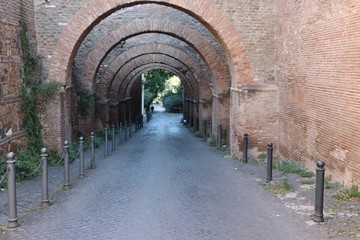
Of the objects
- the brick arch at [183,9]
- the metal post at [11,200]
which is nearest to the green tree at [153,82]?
the brick arch at [183,9]

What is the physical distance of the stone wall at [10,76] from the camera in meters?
11.0

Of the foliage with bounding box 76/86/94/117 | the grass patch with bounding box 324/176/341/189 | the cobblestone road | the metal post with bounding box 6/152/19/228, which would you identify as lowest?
the cobblestone road

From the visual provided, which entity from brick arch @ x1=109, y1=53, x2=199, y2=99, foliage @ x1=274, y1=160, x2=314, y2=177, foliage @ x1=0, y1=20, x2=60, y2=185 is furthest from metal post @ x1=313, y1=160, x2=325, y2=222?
brick arch @ x1=109, y1=53, x2=199, y2=99

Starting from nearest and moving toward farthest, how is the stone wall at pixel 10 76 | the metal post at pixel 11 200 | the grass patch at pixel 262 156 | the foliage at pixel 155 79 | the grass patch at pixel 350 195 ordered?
the metal post at pixel 11 200
the grass patch at pixel 350 195
the stone wall at pixel 10 76
the grass patch at pixel 262 156
the foliage at pixel 155 79

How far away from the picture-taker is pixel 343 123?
9117 mm

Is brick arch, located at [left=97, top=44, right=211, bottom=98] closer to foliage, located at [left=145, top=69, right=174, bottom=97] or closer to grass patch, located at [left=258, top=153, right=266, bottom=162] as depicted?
grass patch, located at [left=258, top=153, right=266, bottom=162]

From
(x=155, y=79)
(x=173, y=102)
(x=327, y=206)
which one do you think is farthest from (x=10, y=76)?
(x=173, y=102)

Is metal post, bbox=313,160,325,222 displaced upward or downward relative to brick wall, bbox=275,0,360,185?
downward

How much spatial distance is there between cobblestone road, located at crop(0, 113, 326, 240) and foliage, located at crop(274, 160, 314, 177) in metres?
0.94

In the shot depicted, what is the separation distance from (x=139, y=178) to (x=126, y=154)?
18.9ft

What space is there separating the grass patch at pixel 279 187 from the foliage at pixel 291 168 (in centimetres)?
101

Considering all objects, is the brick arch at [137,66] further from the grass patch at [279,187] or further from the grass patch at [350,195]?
the grass patch at [350,195]

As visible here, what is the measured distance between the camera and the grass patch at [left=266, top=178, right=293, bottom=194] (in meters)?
9.27

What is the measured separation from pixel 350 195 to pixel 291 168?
3.26 m
